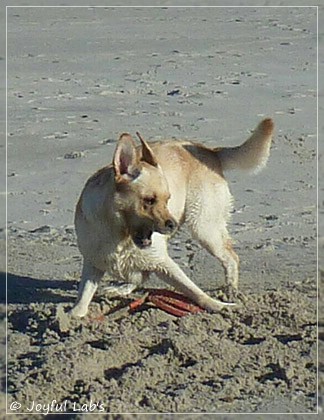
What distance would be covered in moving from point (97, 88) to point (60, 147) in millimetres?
2232

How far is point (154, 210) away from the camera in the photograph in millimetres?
6926

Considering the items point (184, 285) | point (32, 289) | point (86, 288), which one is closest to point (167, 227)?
point (184, 285)

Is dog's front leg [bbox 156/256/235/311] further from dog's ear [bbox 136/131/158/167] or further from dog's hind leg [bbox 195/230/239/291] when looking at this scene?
dog's ear [bbox 136/131/158/167]

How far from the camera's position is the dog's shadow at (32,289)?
25.7 feet

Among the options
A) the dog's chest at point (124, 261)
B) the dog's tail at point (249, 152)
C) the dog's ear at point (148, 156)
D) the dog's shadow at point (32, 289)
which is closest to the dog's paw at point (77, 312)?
the dog's chest at point (124, 261)

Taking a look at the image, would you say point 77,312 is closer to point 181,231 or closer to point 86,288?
point 86,288

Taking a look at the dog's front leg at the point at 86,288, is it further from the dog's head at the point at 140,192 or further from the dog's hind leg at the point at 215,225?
the dog's hind leg at the point at 215,225

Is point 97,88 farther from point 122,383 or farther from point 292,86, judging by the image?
point 122,383

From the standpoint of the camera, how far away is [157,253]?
7227 mm

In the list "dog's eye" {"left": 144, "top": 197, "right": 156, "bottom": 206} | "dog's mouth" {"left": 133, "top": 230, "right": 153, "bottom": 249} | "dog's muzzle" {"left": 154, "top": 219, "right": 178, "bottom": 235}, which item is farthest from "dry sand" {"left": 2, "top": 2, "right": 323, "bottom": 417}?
"dog's eye" {"left": 144, "top": 197, "right": 156, "bottom": 206}

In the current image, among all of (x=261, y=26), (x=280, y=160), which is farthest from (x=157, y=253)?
(x=261, y=26)

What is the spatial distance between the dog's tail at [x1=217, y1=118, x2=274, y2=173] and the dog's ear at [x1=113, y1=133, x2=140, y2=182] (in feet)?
4.14

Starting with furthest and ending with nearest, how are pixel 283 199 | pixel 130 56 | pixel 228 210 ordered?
1. pixel 130 56
2. pixel 283 199
3. pixel 228 210

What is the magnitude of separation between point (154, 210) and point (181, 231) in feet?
6.39
